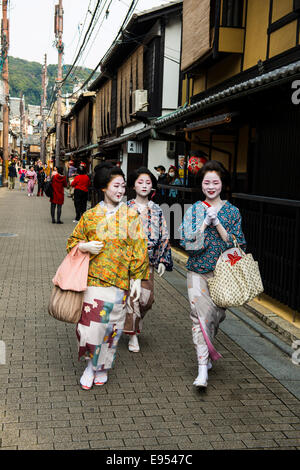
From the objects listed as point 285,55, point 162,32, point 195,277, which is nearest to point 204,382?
point 195,277

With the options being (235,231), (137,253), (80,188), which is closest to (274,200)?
(235,231)

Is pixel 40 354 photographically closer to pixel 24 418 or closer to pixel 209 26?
pixel 24 418

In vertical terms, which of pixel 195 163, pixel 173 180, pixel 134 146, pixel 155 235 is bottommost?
pixel 155 235

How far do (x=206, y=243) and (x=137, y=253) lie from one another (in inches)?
24.8

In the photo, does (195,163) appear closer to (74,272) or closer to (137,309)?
(137,309)

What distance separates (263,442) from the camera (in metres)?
3.67

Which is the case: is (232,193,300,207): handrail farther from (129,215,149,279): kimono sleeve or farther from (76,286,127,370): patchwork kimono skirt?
(76,286,127,370): patchwork kimono skirt

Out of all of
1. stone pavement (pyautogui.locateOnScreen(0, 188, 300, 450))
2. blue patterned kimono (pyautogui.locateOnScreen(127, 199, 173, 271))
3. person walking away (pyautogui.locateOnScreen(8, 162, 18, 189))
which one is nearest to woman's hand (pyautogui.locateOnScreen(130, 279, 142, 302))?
stone pavement (pyautogui.locateOnScreen(0, 188, 300, 450))

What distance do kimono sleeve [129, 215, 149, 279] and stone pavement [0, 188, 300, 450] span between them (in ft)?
3.27

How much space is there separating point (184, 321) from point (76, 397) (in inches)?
106

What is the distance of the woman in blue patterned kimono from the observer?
465 centimetres

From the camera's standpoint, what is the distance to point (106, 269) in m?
4.51

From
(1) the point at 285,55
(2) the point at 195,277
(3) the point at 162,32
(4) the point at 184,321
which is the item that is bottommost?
(4) the point at 184,321

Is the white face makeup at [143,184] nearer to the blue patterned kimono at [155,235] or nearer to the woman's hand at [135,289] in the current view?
the blue patterned kimono at [155,235]
